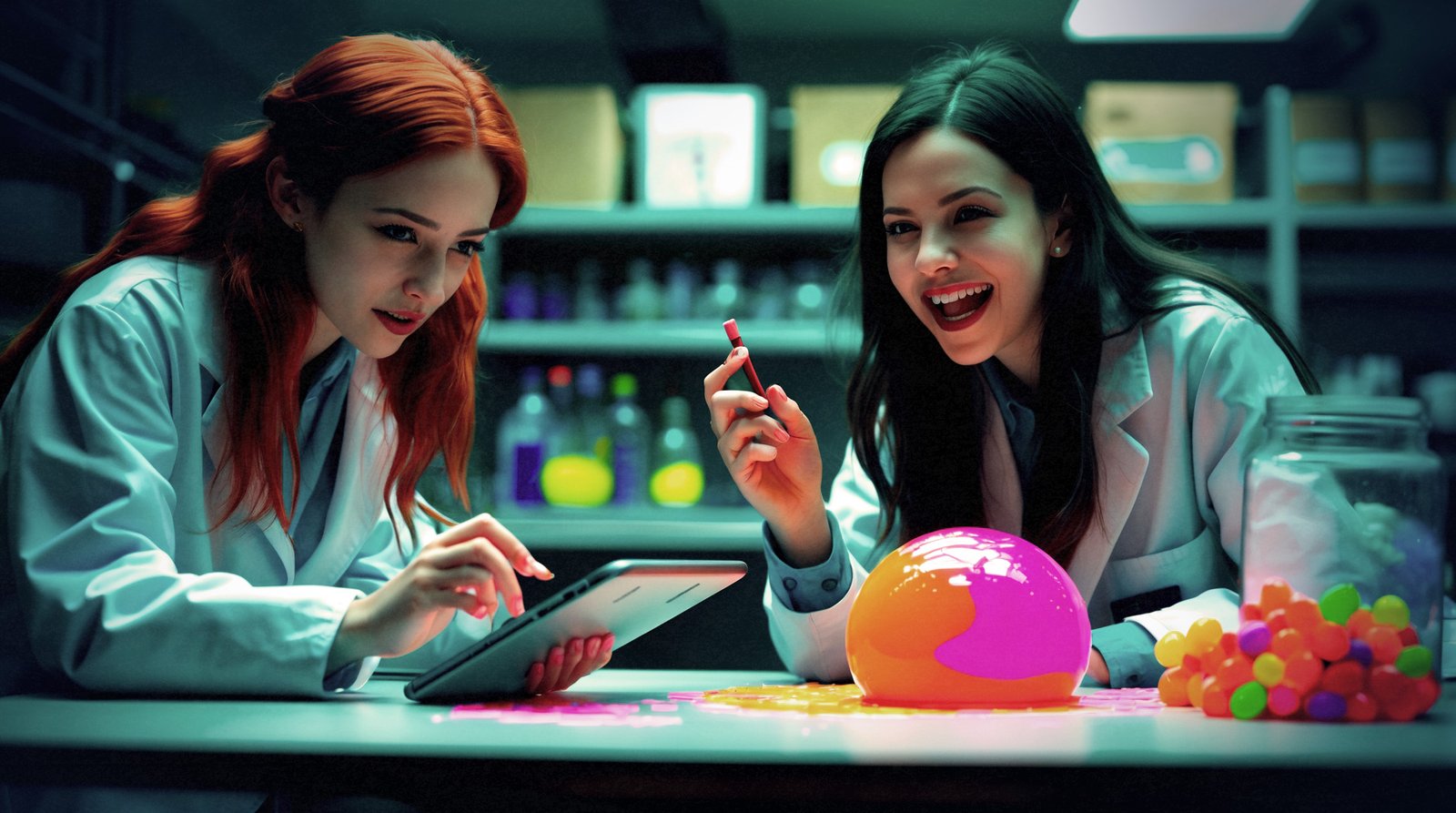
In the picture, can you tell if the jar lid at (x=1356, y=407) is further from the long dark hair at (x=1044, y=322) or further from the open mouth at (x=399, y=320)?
the open mouth at (x=399, y=320)

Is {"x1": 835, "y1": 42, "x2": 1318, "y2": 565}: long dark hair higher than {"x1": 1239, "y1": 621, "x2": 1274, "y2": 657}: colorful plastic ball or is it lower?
higher

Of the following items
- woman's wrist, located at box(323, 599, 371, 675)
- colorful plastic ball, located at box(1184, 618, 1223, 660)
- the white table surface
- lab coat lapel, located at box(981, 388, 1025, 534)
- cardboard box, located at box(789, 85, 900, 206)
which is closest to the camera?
the white table surface

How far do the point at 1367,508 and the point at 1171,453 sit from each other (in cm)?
51

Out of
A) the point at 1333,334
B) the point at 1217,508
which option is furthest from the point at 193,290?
the point at 1333,334

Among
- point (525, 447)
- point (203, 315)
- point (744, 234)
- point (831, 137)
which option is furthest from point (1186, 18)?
point (203, 315)

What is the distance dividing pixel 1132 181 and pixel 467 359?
202 centimetres

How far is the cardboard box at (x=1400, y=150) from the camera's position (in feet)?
9.00

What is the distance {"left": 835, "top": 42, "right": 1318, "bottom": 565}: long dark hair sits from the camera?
1.37m

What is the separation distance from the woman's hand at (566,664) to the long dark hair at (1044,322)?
21.2 inches

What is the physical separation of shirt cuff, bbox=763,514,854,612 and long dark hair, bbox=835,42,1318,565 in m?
0.20

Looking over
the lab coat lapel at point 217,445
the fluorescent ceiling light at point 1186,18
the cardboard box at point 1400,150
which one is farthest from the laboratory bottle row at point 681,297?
the lab coat lapel at point 217,445

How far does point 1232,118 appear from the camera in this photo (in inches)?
112

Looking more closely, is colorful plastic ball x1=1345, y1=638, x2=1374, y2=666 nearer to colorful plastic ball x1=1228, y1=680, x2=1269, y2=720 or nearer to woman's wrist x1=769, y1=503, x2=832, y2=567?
colorful plastic ball x1=1228, y1=680, x2=1269, y2=720

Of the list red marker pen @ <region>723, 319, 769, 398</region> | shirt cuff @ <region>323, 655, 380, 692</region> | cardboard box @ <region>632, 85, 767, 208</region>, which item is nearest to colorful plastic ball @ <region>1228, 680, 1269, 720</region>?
red marker pen @ <region>723, 319, 769, 398</region>
